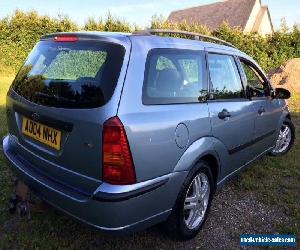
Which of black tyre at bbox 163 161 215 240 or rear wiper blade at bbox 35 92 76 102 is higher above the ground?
rear wiper blade at bbox 35 92 76 102

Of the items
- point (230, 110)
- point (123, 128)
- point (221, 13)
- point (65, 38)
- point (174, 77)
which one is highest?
point (65, 38)

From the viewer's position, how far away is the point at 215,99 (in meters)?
3.46

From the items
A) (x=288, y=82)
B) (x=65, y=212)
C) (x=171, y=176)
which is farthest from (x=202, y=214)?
(x=288, y=82)

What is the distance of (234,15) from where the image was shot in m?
37.4

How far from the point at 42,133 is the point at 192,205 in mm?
1497

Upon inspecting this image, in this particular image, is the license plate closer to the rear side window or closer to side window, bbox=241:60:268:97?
the rear side window

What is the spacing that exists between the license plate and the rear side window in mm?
736

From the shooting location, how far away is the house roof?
3644cm

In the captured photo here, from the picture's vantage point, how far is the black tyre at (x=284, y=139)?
571 cm

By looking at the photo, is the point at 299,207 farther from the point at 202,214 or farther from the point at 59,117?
the point at 59,117

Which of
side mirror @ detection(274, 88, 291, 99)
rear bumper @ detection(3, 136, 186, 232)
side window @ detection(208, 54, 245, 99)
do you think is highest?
side window @ detection(208, 54, 245, 99)

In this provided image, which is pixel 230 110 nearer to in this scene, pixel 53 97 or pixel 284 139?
pixel 53 97

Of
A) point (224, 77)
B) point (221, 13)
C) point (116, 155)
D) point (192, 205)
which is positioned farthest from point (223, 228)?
point (221, 13)

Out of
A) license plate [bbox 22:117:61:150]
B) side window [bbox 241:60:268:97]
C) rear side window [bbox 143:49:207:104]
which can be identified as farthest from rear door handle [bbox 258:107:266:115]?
license plate [bbox 22:117:61:150]
